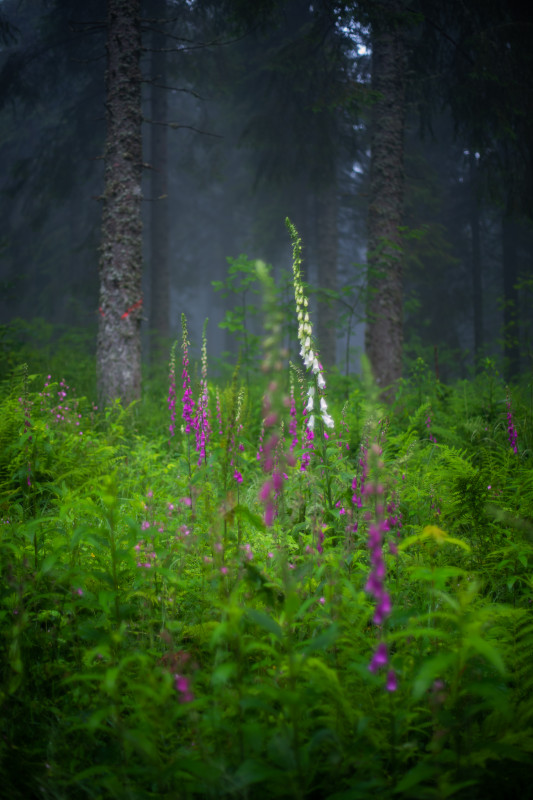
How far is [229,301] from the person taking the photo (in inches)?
954

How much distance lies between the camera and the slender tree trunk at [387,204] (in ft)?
25.6

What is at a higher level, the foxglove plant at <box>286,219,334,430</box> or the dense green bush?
the foxglove plant at <box>286,219,334,430</box>

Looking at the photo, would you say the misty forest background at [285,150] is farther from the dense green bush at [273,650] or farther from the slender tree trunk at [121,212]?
Answer: the dense green bush at [273,650]

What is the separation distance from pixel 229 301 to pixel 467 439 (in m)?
20.7

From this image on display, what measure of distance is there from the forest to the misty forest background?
116mm

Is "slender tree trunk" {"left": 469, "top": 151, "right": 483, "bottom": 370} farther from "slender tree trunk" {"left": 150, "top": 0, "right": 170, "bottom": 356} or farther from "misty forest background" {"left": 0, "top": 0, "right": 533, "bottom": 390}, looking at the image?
"slender tree trunk" {"left": 150, "top": 0, "right": 170, "bottom": 356}

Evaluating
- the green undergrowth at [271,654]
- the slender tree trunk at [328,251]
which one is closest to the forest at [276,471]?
the green undergrowth at [271,654]

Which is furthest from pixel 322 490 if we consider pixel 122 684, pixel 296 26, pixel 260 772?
pixel 296 26

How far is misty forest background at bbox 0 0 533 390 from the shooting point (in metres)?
8.52

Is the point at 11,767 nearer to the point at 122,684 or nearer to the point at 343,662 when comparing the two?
the point at 122,684

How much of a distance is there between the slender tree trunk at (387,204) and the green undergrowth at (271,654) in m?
4.94

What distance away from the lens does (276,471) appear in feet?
6.93

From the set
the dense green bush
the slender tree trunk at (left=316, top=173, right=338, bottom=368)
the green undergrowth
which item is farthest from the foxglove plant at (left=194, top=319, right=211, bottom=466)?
the slender tree trunk at (left=316, top=173, right=338, bottom=368)

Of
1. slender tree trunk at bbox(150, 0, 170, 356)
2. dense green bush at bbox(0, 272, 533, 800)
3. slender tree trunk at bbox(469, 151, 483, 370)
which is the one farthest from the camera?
slender tree trunk at bbox(469, 151, 483, 370)
